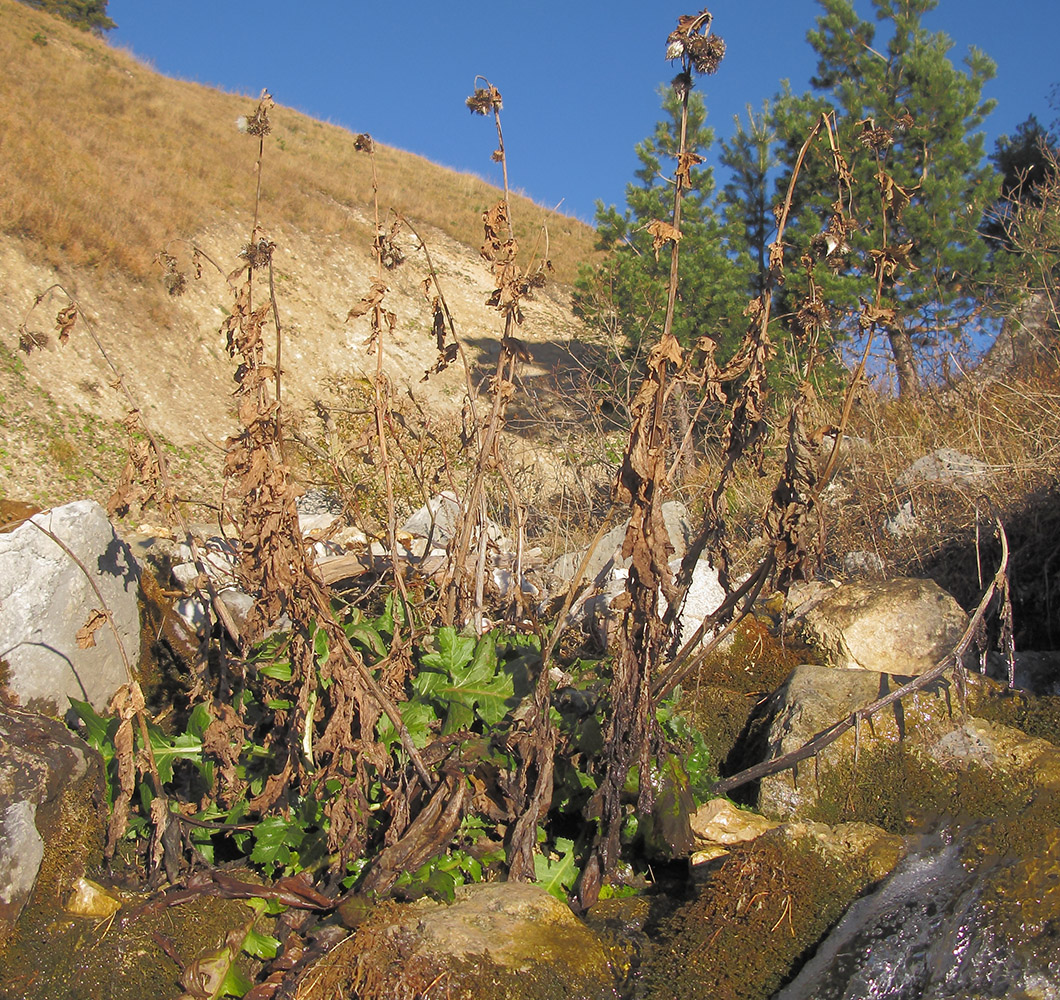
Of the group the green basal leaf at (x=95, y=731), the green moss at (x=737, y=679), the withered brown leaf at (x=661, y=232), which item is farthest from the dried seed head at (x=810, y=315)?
the green basal leaf at (x=95, y=731)

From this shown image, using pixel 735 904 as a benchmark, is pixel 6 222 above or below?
above

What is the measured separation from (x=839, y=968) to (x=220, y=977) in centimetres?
179

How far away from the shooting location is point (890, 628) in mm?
4254

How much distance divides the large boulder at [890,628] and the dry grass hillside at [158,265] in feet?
9.56

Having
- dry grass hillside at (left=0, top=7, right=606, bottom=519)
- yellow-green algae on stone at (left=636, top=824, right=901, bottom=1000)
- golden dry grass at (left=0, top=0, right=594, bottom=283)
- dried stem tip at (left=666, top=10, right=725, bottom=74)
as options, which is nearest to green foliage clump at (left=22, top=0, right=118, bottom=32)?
golden dry grass at (left=0, top=0, right=594, bottom=283)

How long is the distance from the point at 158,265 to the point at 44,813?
1313 centimetres

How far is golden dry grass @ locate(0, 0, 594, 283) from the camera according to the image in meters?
14.1

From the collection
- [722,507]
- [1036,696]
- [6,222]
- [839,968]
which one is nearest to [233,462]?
[722,507]

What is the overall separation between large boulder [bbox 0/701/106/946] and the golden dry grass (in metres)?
6.84

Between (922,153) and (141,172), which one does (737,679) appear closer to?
(922,153)

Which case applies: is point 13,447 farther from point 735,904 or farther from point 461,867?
point 735,904

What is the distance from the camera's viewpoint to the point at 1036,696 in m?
3.83

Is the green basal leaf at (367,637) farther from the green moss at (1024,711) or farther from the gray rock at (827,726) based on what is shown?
the green moss at (1024,711)

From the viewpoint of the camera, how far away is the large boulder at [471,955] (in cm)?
222
